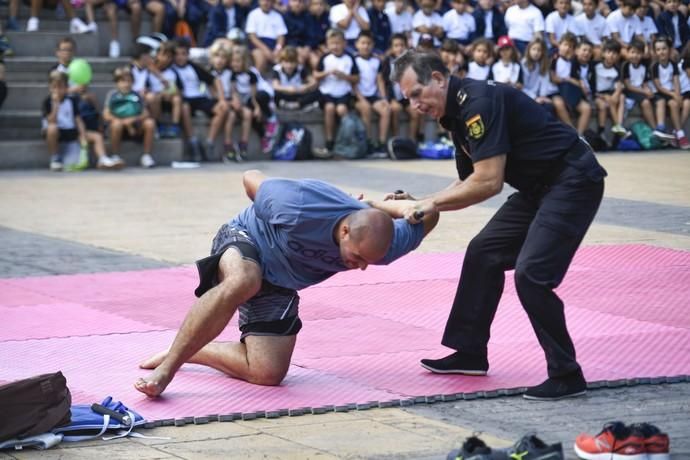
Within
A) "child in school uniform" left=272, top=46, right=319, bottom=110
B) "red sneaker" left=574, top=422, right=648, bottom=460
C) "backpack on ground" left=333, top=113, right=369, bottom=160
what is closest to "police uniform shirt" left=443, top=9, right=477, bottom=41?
"backpack on ground" left=333, top=113, right=369, bottom=160

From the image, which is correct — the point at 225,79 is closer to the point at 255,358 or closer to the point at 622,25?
the point at 622,25

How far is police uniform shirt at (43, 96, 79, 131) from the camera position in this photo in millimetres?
16016

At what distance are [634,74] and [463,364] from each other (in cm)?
1520

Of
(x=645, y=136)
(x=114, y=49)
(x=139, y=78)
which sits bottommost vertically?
(x=645, y=136)

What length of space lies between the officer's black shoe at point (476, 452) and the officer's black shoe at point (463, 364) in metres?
1.80

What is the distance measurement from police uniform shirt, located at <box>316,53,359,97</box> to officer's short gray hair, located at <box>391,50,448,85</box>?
486 inches

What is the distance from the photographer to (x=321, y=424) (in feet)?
18.4

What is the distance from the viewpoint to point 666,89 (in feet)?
68.7

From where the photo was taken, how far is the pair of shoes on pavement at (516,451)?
457 centimetres

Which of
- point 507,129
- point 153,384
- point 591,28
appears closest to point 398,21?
point 591,28

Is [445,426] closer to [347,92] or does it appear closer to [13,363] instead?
[13,363]

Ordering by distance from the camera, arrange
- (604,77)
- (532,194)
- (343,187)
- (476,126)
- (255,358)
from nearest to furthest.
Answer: (476,126) < (255,358) < (532,194) < (343,187) < (604,77)

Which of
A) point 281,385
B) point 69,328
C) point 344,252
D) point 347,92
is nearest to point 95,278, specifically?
point 69,328

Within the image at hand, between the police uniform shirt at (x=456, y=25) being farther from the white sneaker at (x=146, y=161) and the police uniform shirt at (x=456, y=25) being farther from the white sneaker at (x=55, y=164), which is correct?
the white sneaker at (x=55, y=164)
